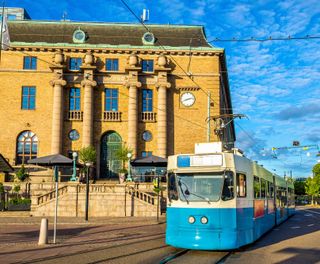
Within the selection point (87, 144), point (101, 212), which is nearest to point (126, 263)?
point (101, 212)

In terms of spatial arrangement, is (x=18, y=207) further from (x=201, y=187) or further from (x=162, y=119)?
(x=201, y=187)

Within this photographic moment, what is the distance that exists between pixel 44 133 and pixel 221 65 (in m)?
19.3

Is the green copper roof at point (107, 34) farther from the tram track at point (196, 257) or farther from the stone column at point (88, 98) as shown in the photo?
the tram track at point (196, 257)

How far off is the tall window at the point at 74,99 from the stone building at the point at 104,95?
0.10 m

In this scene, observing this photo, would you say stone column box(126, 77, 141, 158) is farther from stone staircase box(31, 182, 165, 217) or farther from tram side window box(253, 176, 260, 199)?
tram side window box(253, 176, 260, 199)

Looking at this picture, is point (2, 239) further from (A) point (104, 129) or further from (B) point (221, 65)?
(B) point (221, 65)

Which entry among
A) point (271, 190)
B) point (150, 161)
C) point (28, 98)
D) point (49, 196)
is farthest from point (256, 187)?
point (28, 98)

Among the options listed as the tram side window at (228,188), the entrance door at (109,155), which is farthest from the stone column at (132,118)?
the tram side window at (228,188)

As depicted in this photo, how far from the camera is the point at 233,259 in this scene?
1112 cm

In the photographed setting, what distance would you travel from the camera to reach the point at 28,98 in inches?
1645

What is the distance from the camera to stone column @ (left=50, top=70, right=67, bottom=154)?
1575 inches

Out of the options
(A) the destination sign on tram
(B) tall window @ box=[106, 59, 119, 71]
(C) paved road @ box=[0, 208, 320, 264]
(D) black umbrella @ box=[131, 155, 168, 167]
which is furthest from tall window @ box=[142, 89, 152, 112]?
(A) the destination sign on tram

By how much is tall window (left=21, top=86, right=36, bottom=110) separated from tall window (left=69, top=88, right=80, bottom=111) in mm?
3524

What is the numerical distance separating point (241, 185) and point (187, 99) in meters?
30.3
